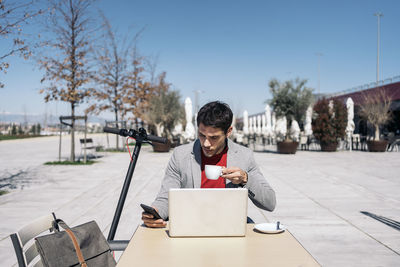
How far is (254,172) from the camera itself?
2488mm

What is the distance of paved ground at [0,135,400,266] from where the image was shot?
3900mm

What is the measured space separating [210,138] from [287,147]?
15.0m

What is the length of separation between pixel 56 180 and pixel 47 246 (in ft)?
25.1

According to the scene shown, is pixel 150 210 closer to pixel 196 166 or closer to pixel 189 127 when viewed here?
pixel 196 166

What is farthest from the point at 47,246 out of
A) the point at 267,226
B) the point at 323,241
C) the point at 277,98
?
the point at 277,98

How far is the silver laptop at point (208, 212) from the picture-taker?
1.67 m

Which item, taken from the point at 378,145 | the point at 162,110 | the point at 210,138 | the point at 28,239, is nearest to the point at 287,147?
the point at 378,145

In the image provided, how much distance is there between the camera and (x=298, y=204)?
19.7 ft

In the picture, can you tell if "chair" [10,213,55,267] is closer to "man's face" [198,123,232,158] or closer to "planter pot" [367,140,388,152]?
"man's face" [198,123,232,158]

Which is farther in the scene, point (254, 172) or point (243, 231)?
point (254, 172)

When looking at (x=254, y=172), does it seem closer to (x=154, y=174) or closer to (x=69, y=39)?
(x=154, y=174)

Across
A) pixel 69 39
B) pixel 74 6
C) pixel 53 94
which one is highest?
pixel 74 6

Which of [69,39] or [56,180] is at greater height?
[69,39]

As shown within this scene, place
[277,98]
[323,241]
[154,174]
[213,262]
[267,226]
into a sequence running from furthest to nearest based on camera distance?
[277,98]
[154,174]
[323,241]
[267,226]
[213,262]
